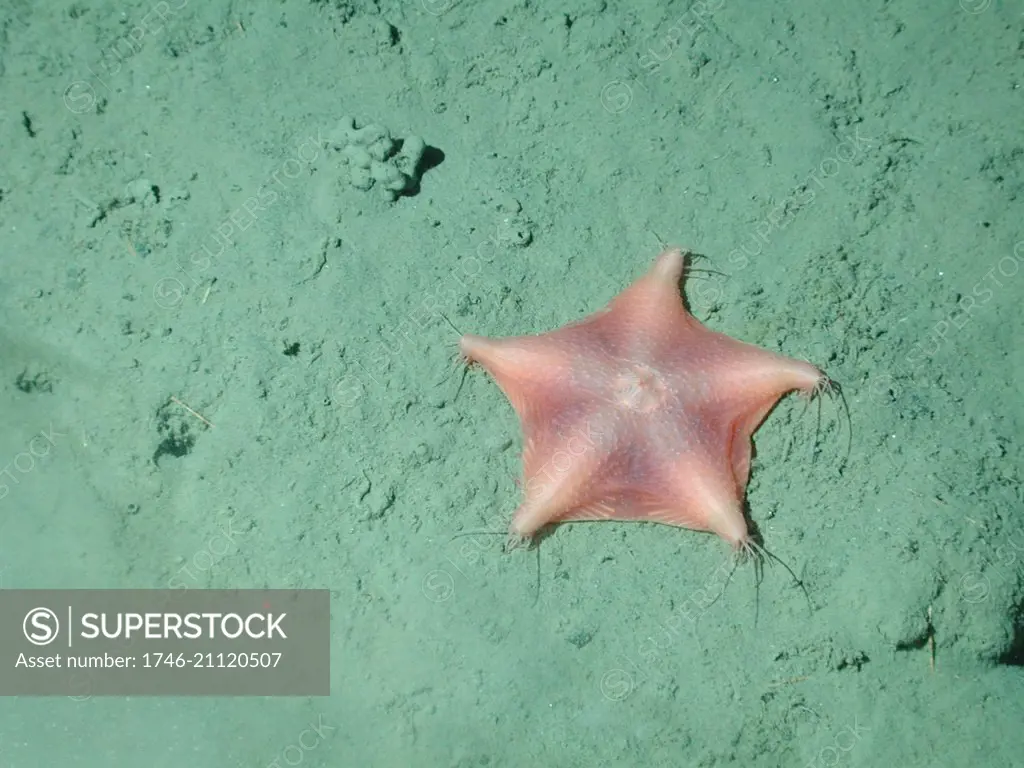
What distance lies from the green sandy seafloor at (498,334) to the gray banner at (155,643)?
13cm

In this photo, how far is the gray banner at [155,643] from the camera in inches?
213

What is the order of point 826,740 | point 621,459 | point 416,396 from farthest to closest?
point 416,396 < point 826,740 < point 621,459

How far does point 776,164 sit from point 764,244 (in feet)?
2.07

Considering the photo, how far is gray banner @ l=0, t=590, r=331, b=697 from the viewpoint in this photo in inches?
213

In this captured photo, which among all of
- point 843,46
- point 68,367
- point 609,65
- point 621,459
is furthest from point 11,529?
point 843,46

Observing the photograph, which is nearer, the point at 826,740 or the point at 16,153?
the point at 826,740

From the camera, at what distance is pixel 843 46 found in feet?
18.8

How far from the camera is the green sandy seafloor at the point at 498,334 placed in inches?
202

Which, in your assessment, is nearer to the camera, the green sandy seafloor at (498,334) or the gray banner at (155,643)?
the green sandy seafloor at (498,334)

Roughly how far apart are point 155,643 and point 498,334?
3.47 m

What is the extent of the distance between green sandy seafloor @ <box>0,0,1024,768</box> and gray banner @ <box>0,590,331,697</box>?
0.13 m

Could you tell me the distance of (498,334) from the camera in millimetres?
5539

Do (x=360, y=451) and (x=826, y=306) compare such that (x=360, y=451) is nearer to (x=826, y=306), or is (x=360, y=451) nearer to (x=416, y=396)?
(x=416, y=396)

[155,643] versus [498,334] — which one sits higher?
[498,334]
